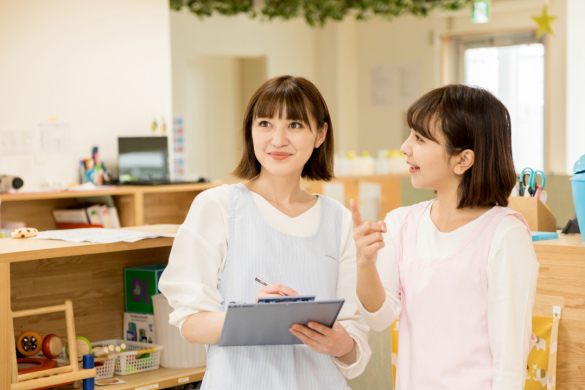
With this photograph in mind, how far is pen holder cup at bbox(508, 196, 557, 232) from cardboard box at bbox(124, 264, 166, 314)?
121 centimetres

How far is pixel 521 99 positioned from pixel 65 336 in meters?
6.55

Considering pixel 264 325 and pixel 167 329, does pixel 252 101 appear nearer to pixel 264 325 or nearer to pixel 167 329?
pixel 264 325

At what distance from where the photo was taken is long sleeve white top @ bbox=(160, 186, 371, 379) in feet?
5.30

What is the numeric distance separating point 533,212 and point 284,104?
92cm

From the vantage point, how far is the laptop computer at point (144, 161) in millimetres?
5141

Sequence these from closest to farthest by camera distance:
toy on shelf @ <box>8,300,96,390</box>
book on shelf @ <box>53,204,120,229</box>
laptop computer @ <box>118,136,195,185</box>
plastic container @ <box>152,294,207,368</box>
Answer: toy on shelf @ <box>8,300,96,390</box>, plastic container @ <box>152,294,207,368</box>, book on shelf @ <box>53,204,120,229</box>, laptop computer @ <box>118,136,195,185</box>

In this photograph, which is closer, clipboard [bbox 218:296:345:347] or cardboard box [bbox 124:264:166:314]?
clipboard [bbox 218:296:345:347]

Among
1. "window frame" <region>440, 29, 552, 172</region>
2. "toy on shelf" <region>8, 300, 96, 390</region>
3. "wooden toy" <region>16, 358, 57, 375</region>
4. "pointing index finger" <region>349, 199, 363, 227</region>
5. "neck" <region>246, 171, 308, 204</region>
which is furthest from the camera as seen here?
"window frame" <region>440, 29, 552, 172</region>

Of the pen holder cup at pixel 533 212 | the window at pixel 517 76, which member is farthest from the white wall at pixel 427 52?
the pen holder cup at pixel 533 212

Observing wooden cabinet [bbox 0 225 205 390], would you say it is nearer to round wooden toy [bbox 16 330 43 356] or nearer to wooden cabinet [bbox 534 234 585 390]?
round wooden toy [bbox 16 330 43 356]

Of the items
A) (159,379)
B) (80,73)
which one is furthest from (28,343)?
(80,73)

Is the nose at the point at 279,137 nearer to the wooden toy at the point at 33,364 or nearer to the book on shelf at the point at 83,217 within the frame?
the wooden toy at the point at 33,364

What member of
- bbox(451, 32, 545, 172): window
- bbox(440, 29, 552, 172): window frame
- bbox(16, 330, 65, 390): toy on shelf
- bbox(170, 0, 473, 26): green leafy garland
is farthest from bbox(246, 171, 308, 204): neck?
bbox(451, 32, 545, 172): window

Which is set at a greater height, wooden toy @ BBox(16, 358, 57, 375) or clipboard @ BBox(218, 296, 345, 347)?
clipboard @ BBox(218, 296, 345, 347)
